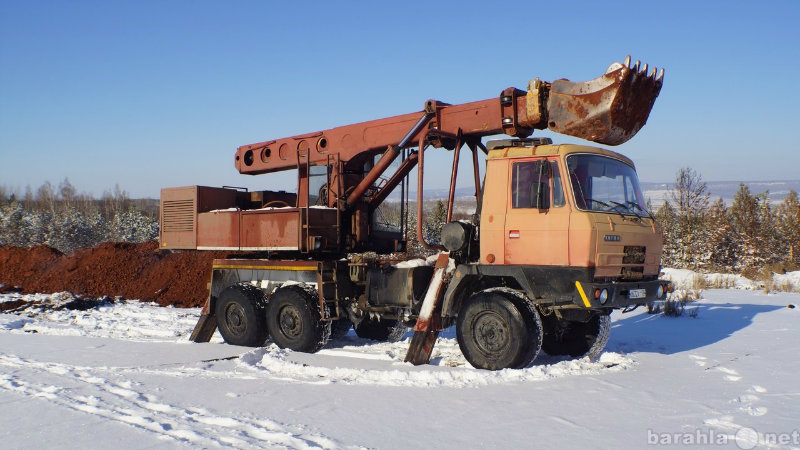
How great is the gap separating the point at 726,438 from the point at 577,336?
4061 mm

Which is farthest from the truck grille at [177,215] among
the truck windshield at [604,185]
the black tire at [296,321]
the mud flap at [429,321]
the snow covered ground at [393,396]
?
the truck windshield at [604,185]

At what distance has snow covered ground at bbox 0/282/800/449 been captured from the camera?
5270 mm

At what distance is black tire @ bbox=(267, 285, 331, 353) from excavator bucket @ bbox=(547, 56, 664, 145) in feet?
14.8

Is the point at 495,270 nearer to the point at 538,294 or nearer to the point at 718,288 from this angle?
the point at 538,294

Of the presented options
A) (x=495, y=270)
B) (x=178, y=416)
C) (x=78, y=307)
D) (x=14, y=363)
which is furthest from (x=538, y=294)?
(x=78, y=307)

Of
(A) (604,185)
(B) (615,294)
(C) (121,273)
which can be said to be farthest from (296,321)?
(C) (121,273)

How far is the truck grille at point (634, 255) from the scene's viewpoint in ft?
26.2

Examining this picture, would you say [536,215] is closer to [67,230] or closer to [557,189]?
[557,189]

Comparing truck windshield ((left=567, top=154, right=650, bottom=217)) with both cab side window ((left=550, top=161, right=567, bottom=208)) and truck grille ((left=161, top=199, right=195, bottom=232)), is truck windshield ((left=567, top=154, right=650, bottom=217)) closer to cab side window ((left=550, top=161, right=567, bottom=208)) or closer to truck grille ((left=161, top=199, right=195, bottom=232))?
cab side window ((left=550, top=161, right=567, bottom=208))

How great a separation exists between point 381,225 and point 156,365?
441 cm

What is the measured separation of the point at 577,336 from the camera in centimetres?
924

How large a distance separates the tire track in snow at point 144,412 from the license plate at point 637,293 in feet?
14.5

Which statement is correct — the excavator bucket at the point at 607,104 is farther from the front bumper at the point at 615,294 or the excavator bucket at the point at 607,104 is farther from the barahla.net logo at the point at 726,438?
the barahla.net logo at the point at 726,438

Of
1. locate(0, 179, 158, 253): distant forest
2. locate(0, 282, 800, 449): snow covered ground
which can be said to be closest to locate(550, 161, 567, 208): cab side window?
locate(0, 282, 800, 449): snow covered ground
